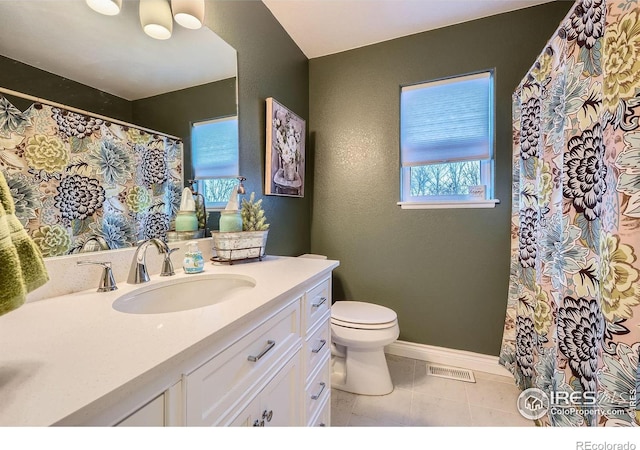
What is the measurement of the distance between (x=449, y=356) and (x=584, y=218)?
130cm

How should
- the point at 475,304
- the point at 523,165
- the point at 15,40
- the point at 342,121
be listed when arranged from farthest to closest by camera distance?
the point at 342,121
the point at 475,304
the point at 523,165
the point at 15,40

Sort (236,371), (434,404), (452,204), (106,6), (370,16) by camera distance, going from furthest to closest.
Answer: (452,204) → (370,16) → (434,404) → (106,6) → (236,371)

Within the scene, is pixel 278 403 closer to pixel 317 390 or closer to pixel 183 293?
pixel 317 390

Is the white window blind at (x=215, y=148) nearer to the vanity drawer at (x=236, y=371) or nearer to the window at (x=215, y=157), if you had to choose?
the window at (x=215, y=157)

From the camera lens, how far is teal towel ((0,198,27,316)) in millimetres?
373

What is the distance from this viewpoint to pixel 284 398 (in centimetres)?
81

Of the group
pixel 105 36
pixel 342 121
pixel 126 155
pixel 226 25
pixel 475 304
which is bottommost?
pixel 475 304

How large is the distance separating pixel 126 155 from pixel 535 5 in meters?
Answer: 2.37

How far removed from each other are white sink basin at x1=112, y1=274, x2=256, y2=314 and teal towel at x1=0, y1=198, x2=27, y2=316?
36cm

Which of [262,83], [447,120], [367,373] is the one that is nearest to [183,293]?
[367,373]

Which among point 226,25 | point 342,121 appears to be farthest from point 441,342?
point 226,25

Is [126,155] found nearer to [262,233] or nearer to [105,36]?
[105,36]
